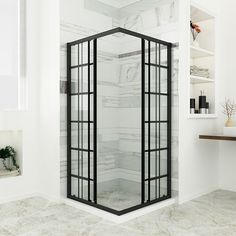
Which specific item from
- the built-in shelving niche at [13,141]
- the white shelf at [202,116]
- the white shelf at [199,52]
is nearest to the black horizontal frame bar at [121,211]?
the built-in shelving niche at [13,141]

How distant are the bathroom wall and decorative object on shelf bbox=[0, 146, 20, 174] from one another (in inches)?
23.7

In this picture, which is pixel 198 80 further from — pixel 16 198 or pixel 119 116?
pixel 16 198

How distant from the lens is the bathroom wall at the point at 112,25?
305 centimetres

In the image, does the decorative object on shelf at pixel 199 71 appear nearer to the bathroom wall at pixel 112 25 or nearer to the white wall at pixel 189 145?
the white wall at pixel 189 145

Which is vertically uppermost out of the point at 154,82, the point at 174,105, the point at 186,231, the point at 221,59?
the point at 221,59

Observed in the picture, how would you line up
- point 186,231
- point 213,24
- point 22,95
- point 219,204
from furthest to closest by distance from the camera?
point 213,24
point 22,95
point 219,204
point 186,231

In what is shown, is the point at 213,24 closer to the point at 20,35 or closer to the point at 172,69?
the point at 172,69

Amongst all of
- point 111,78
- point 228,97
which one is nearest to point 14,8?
point 111,78

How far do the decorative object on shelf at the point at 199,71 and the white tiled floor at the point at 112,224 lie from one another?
4.51ft

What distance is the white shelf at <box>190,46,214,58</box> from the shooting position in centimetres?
325

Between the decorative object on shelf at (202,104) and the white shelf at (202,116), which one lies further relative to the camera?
the decorative object on shelf at (202,104)

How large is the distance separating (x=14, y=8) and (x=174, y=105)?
1.94 m

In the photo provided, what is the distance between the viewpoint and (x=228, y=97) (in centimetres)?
356

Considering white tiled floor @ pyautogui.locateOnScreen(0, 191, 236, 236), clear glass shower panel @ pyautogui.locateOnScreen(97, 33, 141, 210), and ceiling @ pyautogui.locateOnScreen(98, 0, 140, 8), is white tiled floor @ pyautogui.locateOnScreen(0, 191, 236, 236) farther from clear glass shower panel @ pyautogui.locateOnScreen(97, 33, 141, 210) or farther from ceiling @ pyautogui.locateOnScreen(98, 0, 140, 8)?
ceiling @ pyautogui.locateOnScreen(98, 0, 140, 8)
